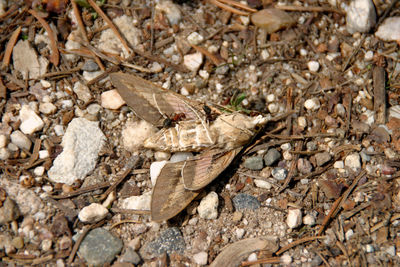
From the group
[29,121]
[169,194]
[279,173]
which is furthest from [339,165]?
[29,121]

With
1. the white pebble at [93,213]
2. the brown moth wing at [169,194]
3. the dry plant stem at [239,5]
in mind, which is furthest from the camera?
the dry plant stem at [239,5]

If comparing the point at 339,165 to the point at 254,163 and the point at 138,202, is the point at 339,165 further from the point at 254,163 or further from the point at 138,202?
the point at 138,202

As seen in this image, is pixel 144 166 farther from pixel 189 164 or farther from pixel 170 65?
pixel 170 65

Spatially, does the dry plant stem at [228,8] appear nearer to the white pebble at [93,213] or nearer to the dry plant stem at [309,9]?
the dry plant stem at [309,9]

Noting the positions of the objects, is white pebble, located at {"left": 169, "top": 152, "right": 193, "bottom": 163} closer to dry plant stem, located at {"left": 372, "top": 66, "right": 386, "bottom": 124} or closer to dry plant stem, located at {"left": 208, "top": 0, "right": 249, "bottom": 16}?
dry plant stem, located at {"left": 208, "top": 0, "right": 249, "bottom": 16}

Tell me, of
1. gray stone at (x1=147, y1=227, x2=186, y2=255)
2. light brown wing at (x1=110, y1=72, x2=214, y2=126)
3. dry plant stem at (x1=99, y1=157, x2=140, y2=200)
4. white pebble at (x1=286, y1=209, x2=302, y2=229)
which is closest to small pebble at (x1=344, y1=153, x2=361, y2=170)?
white pebble at (x1=286, y1=209, x2=302, y2=229)

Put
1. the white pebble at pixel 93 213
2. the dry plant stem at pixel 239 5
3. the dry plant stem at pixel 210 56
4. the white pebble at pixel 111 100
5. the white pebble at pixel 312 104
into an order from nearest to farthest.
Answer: the white pebble at pixel 93 213 → the white pebble at pixel 111 100 → the white pebble at pixel 312 104 → the dry plant stem at pixel 210 56 → the dry plant stem at pixel 239 5

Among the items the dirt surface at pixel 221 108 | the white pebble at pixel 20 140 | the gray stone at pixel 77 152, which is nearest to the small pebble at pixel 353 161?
the dirt surface at pixel 221 108
